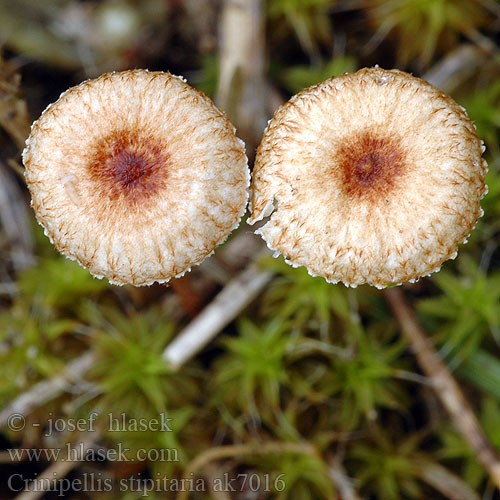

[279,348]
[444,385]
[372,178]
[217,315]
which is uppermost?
[217,315]

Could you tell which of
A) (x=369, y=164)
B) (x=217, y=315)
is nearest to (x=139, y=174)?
(x=369, y=164)

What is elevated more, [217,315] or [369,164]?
[217,315]

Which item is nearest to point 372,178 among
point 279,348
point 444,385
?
point 279,348

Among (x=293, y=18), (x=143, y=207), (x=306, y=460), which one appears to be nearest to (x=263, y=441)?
(x=306, y=460)

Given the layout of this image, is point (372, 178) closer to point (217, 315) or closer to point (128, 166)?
point (128, 166)

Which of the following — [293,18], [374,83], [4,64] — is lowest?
[374,83]

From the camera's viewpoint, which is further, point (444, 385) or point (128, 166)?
point (444, 385)

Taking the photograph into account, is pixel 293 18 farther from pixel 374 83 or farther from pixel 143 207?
pixel 143 207
